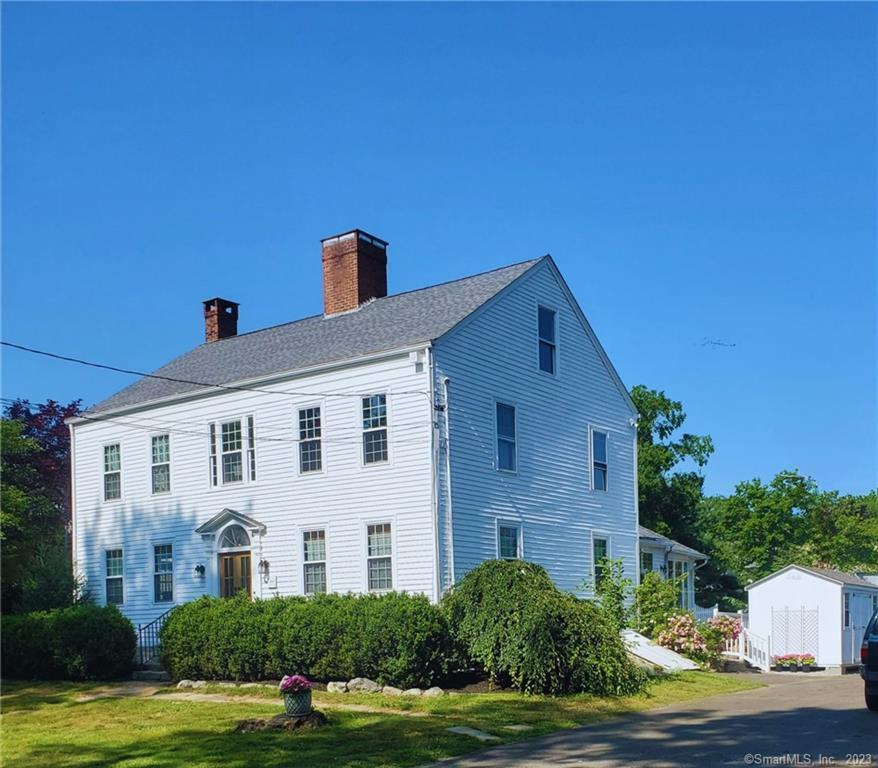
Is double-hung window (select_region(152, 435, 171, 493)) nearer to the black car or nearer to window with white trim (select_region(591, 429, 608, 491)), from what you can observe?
window with white trim (select_region(591, 429, 608, 491))

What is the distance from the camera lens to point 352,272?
30.1 meters

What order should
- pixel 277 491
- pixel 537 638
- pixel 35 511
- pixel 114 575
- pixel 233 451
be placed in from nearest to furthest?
pixel 537 638 → pixel 277 491 → pixel 233 451 → pixel 114 575 → pixel 35 511

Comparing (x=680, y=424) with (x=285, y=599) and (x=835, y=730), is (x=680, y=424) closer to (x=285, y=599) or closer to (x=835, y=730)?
(x=285, y=599)

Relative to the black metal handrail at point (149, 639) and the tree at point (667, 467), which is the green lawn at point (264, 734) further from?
the tree at point (667, 467)

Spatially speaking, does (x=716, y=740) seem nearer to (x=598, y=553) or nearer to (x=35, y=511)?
(x=598, y=553)

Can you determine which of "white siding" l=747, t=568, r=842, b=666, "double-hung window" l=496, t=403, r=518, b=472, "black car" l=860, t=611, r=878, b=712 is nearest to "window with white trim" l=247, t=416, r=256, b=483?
"double-hung window" l=496, t=403, r=518, b=472

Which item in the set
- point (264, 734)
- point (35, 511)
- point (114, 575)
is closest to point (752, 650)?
point (114, 575)

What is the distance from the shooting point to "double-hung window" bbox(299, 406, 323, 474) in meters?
25.6

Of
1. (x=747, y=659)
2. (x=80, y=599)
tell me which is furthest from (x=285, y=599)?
(x=747, y=659)

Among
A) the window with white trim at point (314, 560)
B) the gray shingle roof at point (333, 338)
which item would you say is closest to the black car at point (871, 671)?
the gray shingle roof at point (333, 338)

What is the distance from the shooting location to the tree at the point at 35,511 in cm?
2761

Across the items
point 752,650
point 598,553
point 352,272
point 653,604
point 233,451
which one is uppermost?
point 352,272

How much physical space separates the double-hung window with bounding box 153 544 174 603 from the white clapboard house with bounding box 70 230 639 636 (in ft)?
0.17

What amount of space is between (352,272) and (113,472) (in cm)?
852
